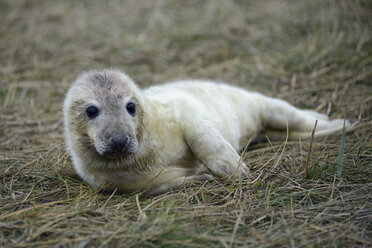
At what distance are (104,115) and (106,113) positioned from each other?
0.02m

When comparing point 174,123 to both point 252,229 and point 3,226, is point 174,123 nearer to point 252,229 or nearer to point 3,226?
point 252,229

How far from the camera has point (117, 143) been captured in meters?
2.71

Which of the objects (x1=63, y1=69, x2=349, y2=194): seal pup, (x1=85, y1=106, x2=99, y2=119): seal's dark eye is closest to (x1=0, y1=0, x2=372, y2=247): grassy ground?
(x1=63, y1=69, x2=349, y2=194): seal pup

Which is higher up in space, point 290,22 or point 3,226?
point 290,22

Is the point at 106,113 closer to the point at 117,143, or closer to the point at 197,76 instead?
the point at 117,143

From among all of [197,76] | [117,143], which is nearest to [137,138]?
[117,143]

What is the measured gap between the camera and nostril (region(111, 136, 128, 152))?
2.71 metres

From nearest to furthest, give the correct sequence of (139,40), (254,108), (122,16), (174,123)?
1. (174,123)
2. (254,108)
3. (139,40)
4. (122,16)

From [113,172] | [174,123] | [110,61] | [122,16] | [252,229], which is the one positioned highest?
[122,16]

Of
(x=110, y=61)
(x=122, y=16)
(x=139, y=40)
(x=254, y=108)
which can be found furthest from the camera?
(x=122, y=16)

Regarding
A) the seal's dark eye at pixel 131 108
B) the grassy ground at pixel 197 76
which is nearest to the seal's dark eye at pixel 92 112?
the seal's dark eye at pixel 131 108

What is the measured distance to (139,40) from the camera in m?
7.54

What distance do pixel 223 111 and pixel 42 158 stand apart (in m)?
1.97

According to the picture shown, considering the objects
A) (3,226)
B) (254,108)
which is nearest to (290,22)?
(254,108)
